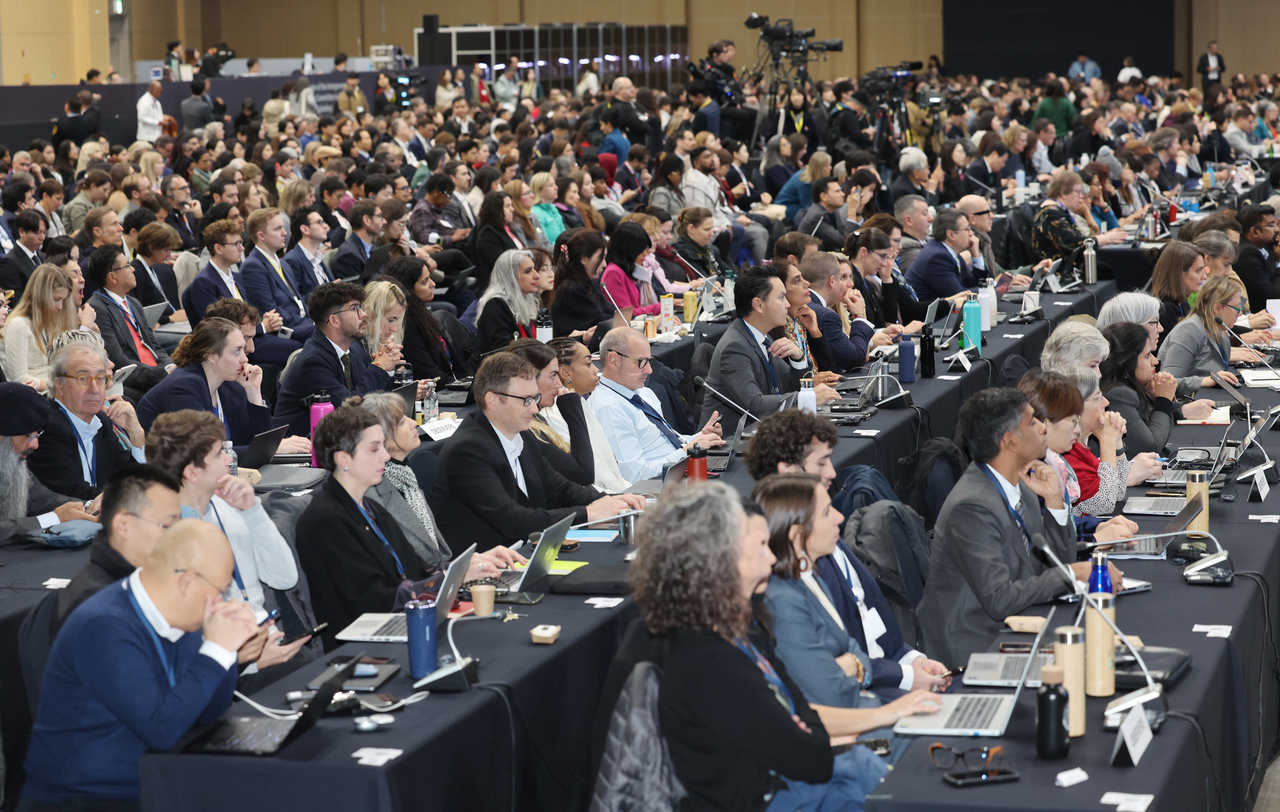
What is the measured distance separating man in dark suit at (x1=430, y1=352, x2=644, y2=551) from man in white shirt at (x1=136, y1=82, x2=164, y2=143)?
13885 mm

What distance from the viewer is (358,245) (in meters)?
8.48

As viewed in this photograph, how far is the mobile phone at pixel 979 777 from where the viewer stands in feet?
7.97

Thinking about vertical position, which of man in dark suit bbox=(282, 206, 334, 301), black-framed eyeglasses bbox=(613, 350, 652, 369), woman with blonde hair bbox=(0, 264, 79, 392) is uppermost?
man in dark suit bbox=(282, 206, 334, 301)

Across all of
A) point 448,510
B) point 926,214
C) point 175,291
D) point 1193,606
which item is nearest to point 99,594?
point 448,510

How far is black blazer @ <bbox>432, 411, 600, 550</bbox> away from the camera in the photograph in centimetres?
426

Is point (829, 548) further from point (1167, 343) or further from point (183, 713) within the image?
point (1167, 343)

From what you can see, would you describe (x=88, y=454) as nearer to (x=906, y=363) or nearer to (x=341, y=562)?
(x=341, y=562)

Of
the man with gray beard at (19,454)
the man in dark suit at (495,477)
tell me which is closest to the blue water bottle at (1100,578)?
the man in dark suit at (495,477)

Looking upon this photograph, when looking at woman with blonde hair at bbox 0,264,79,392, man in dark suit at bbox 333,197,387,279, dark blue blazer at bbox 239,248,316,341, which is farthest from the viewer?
man in dark suit at bbox 333,197,387,279

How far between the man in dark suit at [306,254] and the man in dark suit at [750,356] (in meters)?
3.09

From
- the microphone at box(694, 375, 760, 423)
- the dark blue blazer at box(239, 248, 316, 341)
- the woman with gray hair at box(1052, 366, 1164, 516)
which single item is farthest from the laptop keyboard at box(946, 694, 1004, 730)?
the dark blue blazer at box(239, 248, 316, 341)

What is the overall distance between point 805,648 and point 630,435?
2.38 metres

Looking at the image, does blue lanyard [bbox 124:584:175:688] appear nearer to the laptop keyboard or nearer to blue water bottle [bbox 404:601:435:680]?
blue water bottle [bbox 404:601:435:680]

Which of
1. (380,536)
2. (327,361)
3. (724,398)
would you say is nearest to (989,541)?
(380,536)
